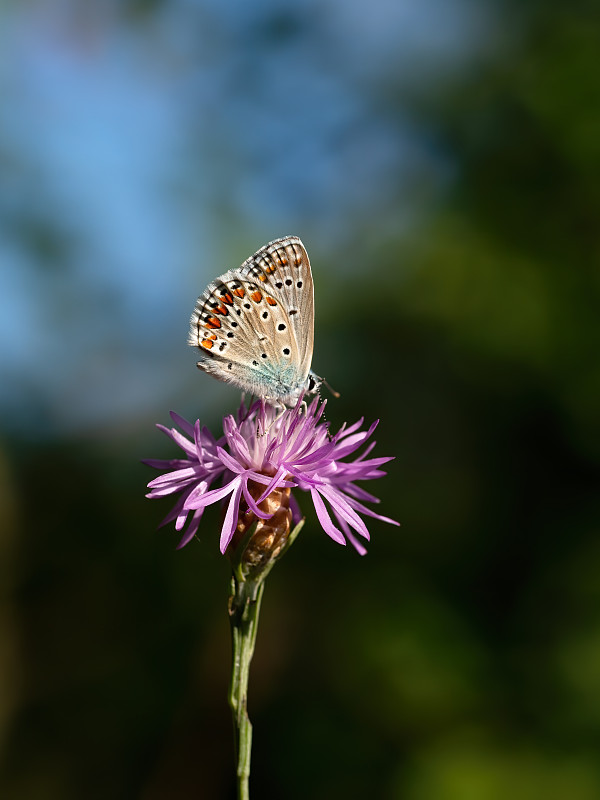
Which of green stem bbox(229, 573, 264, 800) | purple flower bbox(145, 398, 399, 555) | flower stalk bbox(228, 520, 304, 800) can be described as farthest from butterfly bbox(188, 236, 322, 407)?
green stem bbox(229, 573, 264, 800)

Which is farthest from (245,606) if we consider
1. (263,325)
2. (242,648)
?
(263,325)

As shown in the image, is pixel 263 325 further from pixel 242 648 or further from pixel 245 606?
pixel 242 648

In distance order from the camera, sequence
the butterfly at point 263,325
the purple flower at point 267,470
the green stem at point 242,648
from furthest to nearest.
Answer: the butterfly at point 263,325
the purple flower at point 267,470
the green stem at point 242,648

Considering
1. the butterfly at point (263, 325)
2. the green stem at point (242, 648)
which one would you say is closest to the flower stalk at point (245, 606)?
the green stem at point (242, 648)

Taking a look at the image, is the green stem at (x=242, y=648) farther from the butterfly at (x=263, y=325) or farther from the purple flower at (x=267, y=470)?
the butterfly at (x=263, y=325)

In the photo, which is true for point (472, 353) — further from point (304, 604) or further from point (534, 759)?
point (534, 759)

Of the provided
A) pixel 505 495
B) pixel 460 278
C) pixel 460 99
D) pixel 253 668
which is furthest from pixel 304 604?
pixel 460 99
